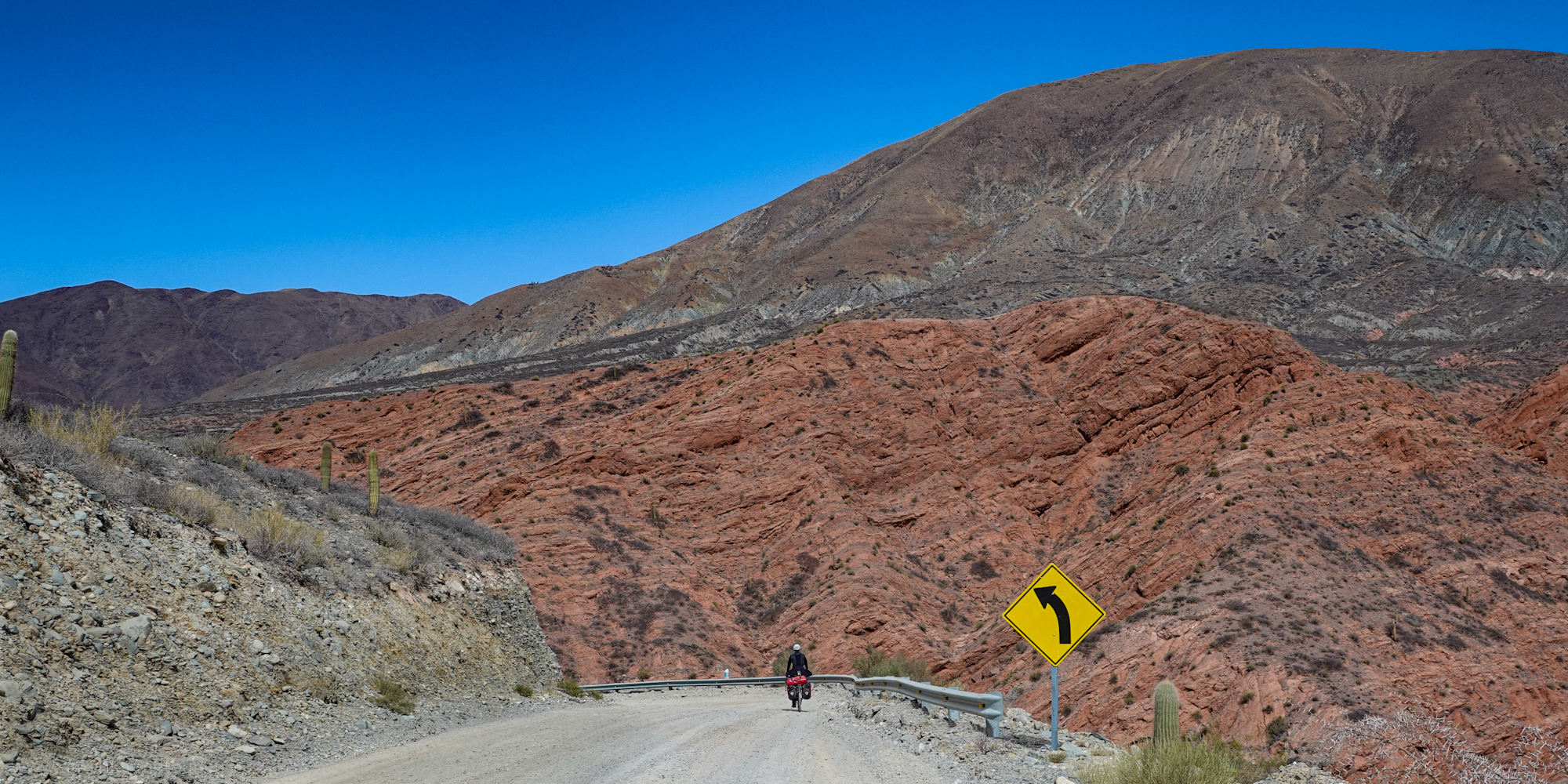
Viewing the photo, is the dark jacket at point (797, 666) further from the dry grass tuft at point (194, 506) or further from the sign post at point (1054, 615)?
the dry grass tuft at point (194, 506)

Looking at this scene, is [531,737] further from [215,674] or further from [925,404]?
[925,404]

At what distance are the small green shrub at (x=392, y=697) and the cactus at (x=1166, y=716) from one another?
10234 mm

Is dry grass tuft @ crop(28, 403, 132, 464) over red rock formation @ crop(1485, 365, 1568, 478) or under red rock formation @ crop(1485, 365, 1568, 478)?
over

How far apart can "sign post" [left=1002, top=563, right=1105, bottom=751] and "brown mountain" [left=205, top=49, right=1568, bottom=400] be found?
49.4m

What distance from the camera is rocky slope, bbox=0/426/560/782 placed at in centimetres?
951

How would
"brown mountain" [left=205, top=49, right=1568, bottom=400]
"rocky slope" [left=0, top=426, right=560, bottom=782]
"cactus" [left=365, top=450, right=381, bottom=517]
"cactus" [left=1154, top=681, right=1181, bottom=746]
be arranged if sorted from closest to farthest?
"rocky slope" [left=0, top=426, right=560, bottom=782], "cactus" [left=1154, top=681, right=1181, bottom=746], "cactus" [left=365, top=450, right=381, bottom=517], "brown mountain" [left=205, top=49, right=1568, bottom=400]

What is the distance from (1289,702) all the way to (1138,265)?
87198mm

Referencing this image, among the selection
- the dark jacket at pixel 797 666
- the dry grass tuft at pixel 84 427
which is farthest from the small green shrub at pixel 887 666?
the dry grass tuft at pixel 84 427

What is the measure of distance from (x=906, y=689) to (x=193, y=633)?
1187 centimetres

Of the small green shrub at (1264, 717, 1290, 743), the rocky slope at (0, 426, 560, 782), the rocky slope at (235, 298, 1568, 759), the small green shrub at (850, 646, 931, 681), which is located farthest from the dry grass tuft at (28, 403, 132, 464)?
the small green shrub at (1264, 717, 1290, 743)

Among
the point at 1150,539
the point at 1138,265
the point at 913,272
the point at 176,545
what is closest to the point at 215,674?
the point at 176,545

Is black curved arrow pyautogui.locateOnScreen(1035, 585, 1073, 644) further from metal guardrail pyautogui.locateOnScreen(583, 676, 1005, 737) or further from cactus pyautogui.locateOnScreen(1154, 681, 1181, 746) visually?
metal guardrail pyautogui.locateOnScreen(583, 676, 1005, 737)

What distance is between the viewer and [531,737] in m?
13.4

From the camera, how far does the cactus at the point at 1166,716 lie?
399 inches
